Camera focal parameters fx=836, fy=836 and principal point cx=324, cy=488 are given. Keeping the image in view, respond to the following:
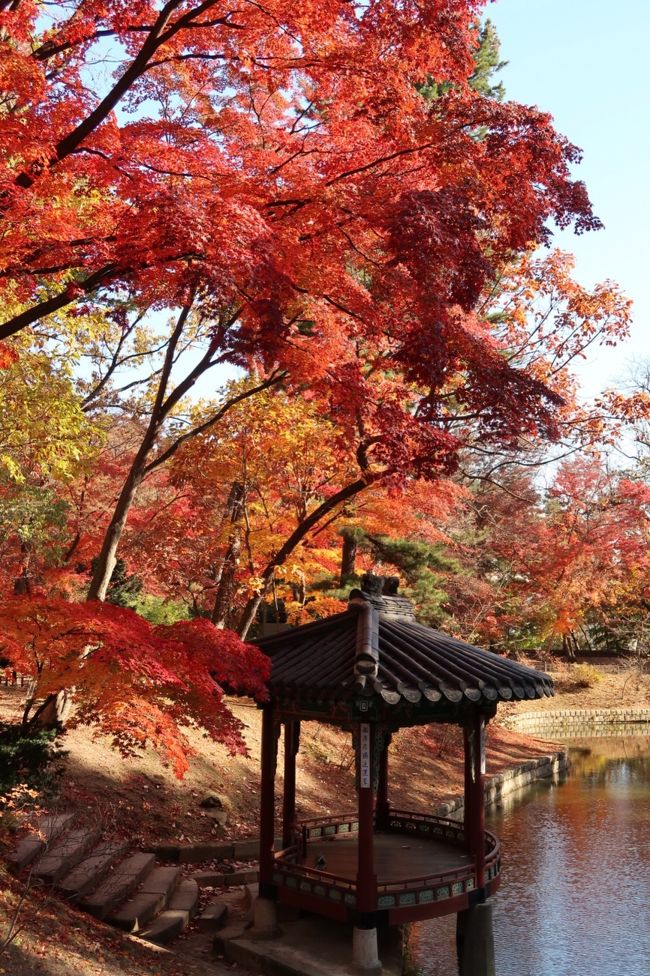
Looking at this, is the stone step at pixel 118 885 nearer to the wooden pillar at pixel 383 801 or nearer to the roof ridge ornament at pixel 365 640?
the wooden pillar at pixel 383 801

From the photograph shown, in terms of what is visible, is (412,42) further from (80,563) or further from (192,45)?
(80,563)

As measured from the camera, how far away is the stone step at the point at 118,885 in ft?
27.7

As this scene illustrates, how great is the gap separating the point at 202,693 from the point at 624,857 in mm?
11301

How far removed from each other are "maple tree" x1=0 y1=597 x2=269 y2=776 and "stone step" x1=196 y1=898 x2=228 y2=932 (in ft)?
8.55

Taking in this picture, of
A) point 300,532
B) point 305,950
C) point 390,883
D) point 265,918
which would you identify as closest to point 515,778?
point 300,532

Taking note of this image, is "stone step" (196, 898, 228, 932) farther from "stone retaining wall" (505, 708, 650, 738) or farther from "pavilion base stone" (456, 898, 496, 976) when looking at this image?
"stone retaining wall" (505, 708, 650, 738)

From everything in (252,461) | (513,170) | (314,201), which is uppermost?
(513,170)

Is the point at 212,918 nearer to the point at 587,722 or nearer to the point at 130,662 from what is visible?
the point at 130,662

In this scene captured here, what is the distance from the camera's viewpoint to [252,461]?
15984 mm

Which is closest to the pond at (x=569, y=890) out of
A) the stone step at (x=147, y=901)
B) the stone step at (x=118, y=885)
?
the stone step at (x=147, y=901)

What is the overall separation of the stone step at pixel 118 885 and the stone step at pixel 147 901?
8 centimetres

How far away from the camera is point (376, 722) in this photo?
28.2ft

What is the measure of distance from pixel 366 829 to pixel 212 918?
2.51 meters

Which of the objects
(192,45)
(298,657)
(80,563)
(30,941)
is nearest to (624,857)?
(298,657)
